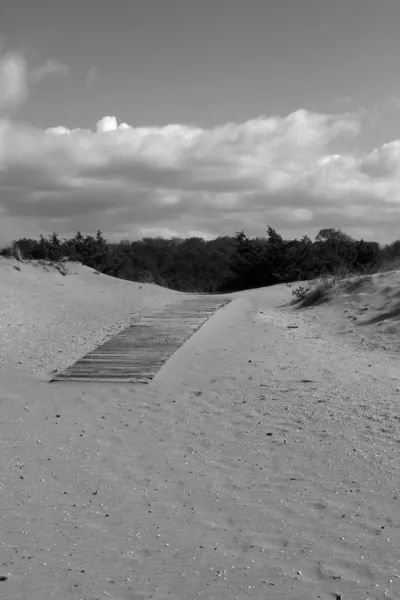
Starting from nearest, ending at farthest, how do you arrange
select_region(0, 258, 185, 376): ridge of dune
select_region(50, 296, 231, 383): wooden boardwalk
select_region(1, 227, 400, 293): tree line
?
select_region(50, 296, 231, 383): wooden boardwalk
select_region(0, 258, 185, 376): ridge of dune
select_region(1, 227, 400, 293): tree line

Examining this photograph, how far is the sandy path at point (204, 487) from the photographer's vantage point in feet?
9.77

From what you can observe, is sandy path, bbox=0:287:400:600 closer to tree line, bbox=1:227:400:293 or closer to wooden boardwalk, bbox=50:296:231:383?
wooden boardwalk, bbox=50:296:231:383

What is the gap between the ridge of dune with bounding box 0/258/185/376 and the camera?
340 inches

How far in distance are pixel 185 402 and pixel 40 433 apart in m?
1.50

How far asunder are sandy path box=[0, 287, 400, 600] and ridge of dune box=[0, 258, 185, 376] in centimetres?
140

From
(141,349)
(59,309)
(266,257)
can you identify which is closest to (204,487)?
(141,349)

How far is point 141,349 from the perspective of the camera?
339 inches

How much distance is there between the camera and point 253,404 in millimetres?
5887

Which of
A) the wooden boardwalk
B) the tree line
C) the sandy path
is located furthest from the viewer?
the tree line

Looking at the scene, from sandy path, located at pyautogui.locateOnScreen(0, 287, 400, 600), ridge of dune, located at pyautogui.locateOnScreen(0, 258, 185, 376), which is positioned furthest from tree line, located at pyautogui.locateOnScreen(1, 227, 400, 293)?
sandy path, located at pyautogui.locateOnScreen(0, 287, 400, 600)

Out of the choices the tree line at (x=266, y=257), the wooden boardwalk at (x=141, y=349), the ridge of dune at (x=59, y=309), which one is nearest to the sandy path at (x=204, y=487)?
the wooden boardwalk at (x=141, y=349)

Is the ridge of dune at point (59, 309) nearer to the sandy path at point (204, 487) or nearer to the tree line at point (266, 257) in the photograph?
the sandy path at point (204, 487)

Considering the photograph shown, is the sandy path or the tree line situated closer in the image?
the sandy path

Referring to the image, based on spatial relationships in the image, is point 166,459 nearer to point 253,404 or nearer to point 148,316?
point 253,404
